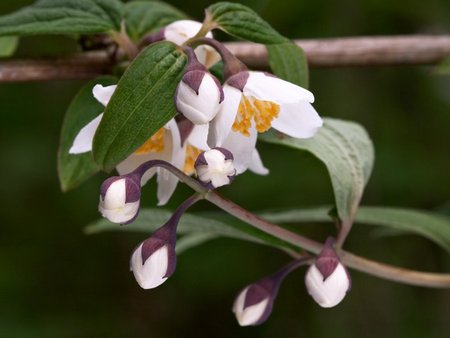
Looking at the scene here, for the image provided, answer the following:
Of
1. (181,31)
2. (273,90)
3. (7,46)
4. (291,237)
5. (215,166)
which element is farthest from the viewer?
(7,46)

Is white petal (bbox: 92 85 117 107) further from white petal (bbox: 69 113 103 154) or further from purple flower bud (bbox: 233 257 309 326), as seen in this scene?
purple flower bud (bbox: 233 257 309 326)

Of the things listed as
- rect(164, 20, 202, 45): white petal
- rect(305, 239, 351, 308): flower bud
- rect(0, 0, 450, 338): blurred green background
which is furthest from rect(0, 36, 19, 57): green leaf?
rect(0, 0, 450, 338): blurred green background

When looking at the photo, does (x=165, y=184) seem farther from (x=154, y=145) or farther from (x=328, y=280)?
(x=328, y=280)

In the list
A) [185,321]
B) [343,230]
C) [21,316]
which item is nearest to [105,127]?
[343,230]

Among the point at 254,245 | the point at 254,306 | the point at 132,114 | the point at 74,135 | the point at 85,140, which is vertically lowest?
the point at 254,245

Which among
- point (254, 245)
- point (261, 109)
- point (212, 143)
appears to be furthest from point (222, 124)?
point (254, 245)

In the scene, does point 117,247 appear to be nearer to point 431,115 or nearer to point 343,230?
point 431,115

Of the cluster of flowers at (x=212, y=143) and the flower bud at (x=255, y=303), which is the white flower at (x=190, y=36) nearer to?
the cluster of flowers at (x=212, y=143)
